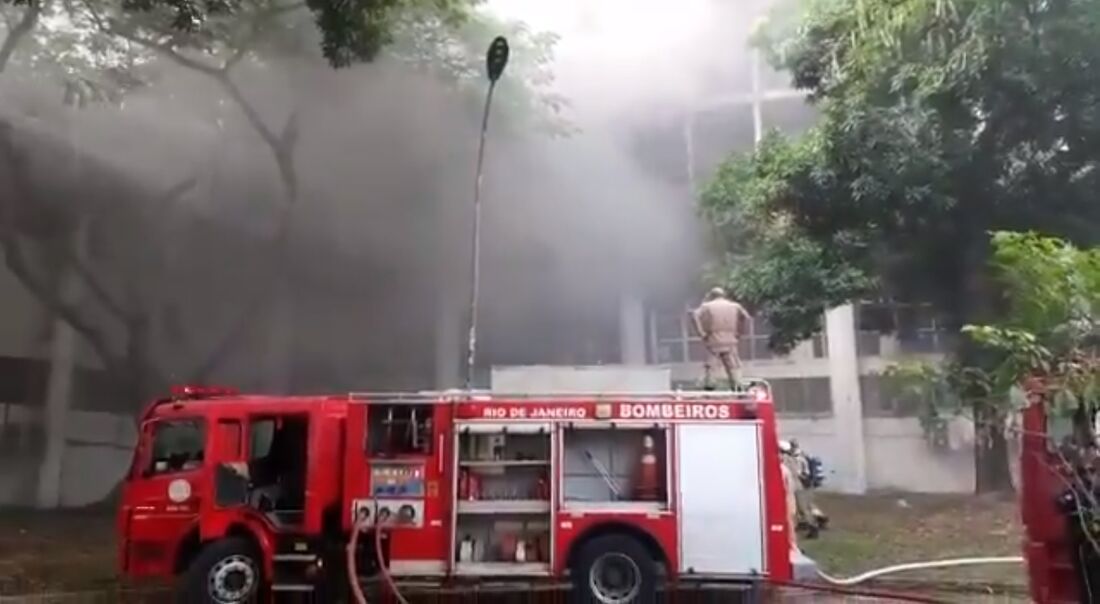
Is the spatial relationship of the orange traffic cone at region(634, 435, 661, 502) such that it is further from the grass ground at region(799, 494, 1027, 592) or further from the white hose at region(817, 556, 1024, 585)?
the grass ground at region(799, 494, 1027, 592)

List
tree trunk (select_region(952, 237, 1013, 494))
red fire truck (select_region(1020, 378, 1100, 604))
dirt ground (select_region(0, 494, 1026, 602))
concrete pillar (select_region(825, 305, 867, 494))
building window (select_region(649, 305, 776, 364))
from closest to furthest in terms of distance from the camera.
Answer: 1. red fire truck (select_region(1020, 378, 1100, 604))
2. dirt ground (select_region(0, 494, 1026, 602))
3. tree trunk (select_region(952, 237, 1013, 494))
4. concrete pillar (select_region(825, 305, 867, 494))
5. building window (select_region(649, 305, 776, 364))

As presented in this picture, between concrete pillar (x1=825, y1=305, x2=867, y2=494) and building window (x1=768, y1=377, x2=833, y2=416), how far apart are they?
117 mm

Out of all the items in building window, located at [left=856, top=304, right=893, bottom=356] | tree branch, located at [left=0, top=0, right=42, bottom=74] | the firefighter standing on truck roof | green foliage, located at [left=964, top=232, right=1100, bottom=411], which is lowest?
green foliage, located at [left=964, top=232, right=1100, bottom=411]

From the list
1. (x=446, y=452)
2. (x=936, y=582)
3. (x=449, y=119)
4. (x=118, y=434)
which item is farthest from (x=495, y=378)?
(x=118, y=434)

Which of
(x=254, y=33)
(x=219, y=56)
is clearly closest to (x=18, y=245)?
(x=219, y=56)

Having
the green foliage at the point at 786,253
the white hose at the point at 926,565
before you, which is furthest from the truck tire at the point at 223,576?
the green foliage at the point at 786,253

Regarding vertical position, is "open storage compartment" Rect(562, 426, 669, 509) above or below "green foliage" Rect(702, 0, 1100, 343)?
below

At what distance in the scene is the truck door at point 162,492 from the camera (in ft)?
24.0

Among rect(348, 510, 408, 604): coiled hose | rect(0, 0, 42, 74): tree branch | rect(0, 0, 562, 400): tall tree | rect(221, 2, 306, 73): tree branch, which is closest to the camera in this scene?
rect(348, 510, 408, 604): coiled hose

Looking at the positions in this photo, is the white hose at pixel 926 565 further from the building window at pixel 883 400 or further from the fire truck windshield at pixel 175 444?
the building window at pixel 883 400

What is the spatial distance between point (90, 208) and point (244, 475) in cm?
905

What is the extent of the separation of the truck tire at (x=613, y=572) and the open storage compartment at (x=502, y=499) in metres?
0.29

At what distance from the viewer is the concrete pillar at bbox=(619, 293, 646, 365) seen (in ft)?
51.9

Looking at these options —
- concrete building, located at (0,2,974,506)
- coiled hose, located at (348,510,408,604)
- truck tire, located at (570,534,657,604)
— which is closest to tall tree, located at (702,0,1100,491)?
concrete building, located at (0,2,974,506)
